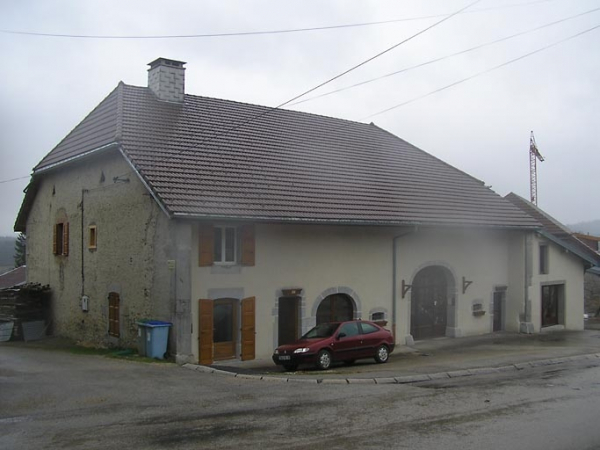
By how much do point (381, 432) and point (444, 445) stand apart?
104cm

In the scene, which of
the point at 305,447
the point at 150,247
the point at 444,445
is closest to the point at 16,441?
the point at 305,447

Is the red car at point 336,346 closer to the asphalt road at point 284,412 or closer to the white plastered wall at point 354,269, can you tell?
the white plastered wall at point 354,269

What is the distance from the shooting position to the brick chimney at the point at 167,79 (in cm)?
2272

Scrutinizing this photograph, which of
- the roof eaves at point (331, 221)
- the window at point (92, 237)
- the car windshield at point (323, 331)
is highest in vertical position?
the roof eaves at point (331, 221)

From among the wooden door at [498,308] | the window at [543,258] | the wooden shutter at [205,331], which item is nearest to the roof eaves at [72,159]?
the wooden shutter at [205,331]

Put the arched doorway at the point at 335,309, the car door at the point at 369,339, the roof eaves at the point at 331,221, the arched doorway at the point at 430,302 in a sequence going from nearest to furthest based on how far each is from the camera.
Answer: the roof eaves at the point at 331,221, the car door at the point at 369,339, the arched doorway at the point at 335,309, the arched doorway at the point at 430,302

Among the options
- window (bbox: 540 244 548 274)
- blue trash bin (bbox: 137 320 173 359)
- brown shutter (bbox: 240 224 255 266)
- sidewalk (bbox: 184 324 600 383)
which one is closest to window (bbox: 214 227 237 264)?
brown shutter (bbox: 240 224 255 266)

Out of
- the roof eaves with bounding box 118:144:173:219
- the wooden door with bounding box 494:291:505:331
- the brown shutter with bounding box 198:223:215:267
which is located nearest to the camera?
the roof eaves with bounding box 118:144:173:219

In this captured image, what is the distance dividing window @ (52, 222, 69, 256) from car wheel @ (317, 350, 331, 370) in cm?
1205

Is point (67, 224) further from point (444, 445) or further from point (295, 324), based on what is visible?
point (444, 445)

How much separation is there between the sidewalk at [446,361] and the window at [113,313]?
4.43 metres

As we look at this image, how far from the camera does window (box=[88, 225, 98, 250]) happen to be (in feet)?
71.8

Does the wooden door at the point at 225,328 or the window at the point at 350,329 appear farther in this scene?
the wooden door at the point at 225,328

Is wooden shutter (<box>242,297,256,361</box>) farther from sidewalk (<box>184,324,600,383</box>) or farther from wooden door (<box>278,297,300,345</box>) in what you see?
wooden door (<box>278,297,300,345</box>)
